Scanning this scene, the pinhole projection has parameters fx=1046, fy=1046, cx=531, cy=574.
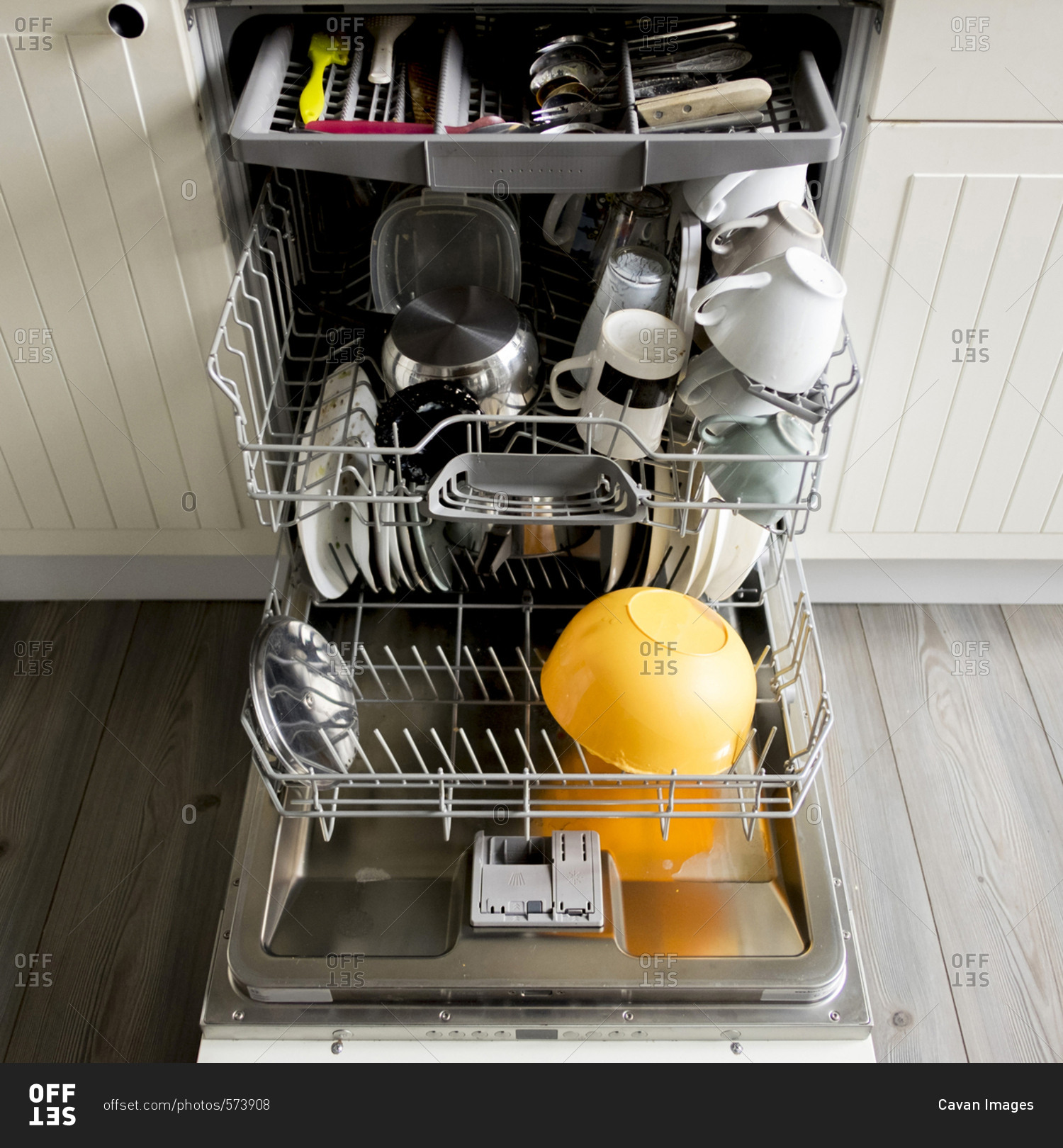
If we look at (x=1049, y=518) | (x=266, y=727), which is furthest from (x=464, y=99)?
(x=1049, y=518)

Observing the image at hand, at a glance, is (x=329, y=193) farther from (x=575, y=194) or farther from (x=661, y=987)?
(x=661, y=987)

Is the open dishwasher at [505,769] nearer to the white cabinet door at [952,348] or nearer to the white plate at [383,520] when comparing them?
the white plate at [383,520]

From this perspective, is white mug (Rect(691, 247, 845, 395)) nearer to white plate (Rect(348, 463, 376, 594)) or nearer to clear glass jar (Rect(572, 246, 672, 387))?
clear glass jar (Rect(572, 246, 672, 387))

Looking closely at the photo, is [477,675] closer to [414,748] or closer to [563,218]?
[414,748]

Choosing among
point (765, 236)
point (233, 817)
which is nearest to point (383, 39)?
point (765, 236)

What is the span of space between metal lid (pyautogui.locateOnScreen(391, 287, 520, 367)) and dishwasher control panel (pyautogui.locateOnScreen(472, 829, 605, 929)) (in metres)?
0.45

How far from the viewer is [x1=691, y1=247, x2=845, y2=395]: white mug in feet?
2.65

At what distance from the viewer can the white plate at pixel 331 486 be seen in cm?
103

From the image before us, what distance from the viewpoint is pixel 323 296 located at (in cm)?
118

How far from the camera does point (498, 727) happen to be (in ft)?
3.49

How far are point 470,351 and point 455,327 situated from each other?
0.13 ft

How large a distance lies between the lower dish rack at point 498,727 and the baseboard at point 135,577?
39 cm
